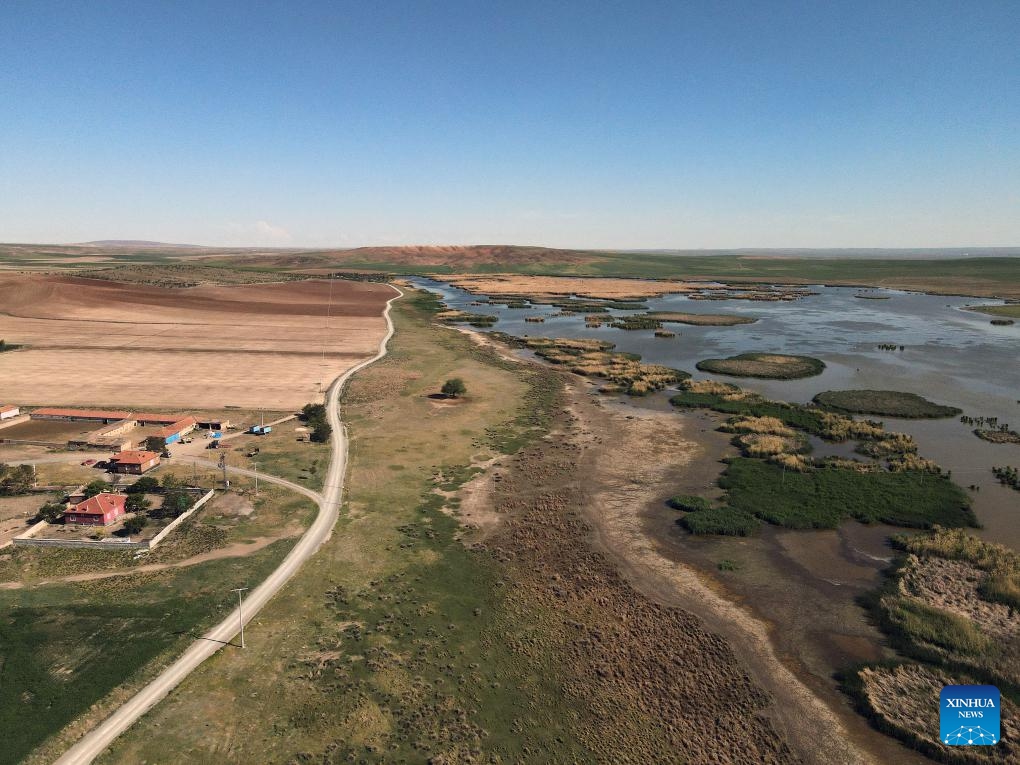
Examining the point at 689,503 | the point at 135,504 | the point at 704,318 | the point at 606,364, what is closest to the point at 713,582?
the point at 689,503

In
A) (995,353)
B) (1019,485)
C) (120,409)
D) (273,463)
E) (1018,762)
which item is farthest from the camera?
(995,353)

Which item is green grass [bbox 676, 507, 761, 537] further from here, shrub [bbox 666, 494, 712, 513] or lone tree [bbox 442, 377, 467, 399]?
lone tree [bbox 442, 377, 467, 399]

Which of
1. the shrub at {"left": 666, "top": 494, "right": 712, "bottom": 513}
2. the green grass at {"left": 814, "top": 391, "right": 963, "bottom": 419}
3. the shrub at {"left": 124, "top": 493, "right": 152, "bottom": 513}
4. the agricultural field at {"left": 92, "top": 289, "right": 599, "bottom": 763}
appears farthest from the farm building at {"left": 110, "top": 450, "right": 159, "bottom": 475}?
the green grass at {"left": 814, "top": 391, "right": 963, "bottom": 419}

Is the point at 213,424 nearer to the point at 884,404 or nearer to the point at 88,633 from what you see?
the point at 88,633

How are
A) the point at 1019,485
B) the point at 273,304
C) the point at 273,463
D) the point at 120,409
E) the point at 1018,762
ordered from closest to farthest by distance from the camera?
1. the point at 1018,762
2. the point at 1019,485
3. the point at 273,463
4. the point at 120,409
5. the point at 273,304

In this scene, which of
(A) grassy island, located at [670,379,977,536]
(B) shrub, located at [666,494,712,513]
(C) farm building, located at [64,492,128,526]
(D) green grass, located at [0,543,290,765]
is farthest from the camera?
(B) shrub, located at [666,494,712,513]

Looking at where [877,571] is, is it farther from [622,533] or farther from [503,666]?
[503,666]

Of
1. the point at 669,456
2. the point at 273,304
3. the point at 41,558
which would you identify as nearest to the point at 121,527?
the point at 41,558

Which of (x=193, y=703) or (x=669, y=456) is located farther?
(x=669, y=456)
